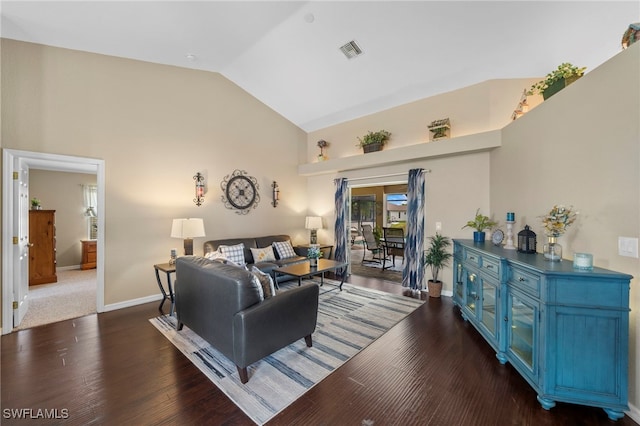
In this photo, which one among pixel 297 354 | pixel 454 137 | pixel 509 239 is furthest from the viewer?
pixel 454 137

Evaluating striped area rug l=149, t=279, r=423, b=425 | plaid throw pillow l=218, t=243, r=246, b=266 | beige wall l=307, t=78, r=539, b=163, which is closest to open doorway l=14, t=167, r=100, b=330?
striped area rug l=149, t=279, r=423, b=425

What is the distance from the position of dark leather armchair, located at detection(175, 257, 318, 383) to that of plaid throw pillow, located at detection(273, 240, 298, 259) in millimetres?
2599

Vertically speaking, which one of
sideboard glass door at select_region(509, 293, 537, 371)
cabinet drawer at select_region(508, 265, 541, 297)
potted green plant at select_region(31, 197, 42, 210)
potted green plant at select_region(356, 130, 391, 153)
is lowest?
sideboard glass door at select_region(509, 293, 537, 371)

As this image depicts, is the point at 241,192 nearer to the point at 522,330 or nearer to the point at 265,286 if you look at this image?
the point at 265,286

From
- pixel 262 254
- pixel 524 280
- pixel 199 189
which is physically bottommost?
pixel 262 254

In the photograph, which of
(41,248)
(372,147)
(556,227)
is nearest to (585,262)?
(556,227)

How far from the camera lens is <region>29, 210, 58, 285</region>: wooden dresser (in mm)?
4938

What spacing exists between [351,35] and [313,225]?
12.7 ft

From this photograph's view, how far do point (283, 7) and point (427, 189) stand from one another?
3.64m

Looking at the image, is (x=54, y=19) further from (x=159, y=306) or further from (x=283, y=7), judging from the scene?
(x=159, y=306)

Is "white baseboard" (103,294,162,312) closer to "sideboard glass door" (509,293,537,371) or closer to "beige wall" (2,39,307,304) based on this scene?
"beige wall" (2,39,307,304)

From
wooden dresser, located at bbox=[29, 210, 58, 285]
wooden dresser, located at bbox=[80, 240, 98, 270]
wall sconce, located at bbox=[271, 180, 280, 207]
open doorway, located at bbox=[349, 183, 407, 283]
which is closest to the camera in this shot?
wooden dresser, located at bbox=[29, 210, 58, 285]

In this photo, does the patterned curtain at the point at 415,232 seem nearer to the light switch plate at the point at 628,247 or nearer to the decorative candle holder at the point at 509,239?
the decorative candle holder at the point at 509,239

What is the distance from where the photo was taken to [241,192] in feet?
17.8
